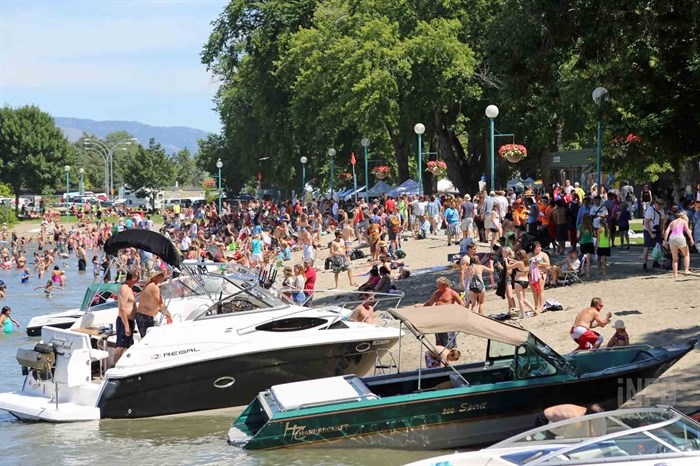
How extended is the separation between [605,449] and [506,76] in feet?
51.2

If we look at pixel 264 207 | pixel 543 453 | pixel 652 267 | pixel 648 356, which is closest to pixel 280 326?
pixel 648 356

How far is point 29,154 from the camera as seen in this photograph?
116938mm

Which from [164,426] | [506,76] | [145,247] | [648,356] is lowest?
[164,426]

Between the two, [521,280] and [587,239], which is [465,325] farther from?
[587,239]

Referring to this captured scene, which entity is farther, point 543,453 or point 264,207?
point 264,207

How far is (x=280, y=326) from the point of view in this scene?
17.7 meters

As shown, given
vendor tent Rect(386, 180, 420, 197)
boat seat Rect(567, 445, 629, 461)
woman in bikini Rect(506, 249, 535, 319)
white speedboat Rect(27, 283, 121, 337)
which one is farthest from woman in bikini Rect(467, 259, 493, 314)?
vendor tent Rect(386, 180, 420, 197)

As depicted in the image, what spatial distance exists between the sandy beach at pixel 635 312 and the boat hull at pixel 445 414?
959 millimetres

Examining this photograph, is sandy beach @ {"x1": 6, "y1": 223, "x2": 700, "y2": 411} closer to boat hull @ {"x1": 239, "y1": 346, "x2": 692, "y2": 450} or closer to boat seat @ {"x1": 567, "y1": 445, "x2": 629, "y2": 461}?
boat hull @ {"x1": 239, "y1": 346, "x2": 692, "y2": 450}

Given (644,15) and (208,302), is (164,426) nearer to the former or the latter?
(208,302)

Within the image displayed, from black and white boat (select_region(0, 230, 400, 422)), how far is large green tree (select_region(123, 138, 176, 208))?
113m

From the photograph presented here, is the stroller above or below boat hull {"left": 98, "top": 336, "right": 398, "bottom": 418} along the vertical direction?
above

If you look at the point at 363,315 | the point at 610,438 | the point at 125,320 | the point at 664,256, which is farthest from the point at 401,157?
the point at 610,438

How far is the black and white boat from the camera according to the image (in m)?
17.0
